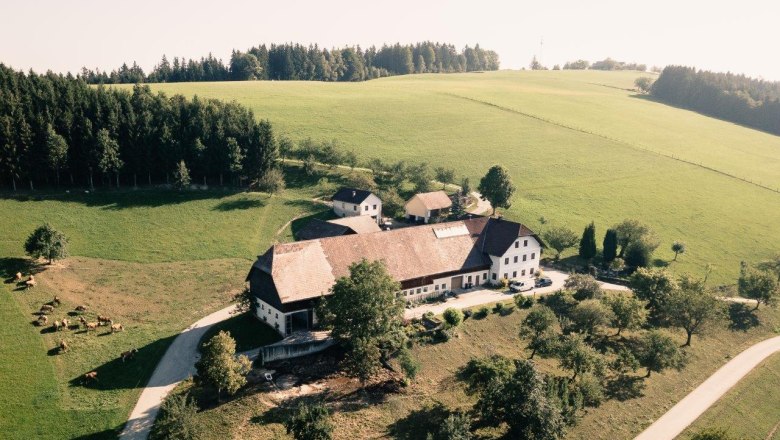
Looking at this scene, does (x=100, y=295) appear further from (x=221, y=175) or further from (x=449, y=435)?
(x=449, y=435)

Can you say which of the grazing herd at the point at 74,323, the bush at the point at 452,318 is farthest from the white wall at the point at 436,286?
the grazing herd at the point at 74,323

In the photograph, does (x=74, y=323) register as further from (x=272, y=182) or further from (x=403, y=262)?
(x=272, y=182)

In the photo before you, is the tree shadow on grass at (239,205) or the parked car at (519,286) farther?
the tree shadow on grass at (239,205)

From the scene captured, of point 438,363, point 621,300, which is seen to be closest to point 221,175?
point 438,363

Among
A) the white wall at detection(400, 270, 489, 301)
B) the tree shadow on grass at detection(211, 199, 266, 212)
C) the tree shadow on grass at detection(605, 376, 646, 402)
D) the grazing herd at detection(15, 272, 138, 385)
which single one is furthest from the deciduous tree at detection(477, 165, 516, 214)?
the grazing herd at detection(15, 272, 138, 385)

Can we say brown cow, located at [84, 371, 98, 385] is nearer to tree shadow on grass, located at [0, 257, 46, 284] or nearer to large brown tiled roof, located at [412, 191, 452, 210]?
tree shadow on grass, located at [0, 257, 46, 284]

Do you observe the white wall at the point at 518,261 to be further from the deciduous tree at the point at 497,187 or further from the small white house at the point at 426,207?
the small white house at the point at 426,207

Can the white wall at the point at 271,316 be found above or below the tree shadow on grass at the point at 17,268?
below
